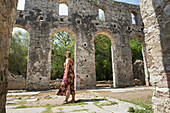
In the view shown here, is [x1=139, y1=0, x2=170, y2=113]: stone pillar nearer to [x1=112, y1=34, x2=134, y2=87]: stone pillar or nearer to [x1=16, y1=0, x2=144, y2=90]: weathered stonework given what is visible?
[x1=16, y1=0, x2=144, y2=90]: weathered stonework

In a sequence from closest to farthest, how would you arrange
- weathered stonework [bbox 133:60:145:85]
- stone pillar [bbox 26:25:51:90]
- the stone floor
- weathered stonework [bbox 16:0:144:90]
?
the stone floor, stone pillar [bbox 26:25:51:90], weathered stonework [bbox 16:0:144:90], weathered stonework [bbox 133:60:145:85]

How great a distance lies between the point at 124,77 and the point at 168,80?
858 cm

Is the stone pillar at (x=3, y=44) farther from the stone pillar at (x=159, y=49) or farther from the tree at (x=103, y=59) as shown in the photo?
the tree at (x=103, y=59)

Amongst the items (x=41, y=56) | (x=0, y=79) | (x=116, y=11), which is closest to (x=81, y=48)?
(x=41, y=56)

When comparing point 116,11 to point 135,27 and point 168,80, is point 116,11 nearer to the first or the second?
point 135,27

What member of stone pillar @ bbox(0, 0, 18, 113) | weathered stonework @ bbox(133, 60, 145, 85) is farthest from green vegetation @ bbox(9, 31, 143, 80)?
stone pillar @ bbox(0, 0, 18, 113)

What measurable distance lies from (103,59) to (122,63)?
6818mm

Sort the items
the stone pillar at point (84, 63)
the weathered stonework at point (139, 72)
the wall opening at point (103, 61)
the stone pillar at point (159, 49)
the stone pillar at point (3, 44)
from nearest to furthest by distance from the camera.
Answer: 1. the stone pillar at point (3, 44)
2. the stone pillar at point (159, 49)
3. the stone pillar at point (84, 63)
4. the weathered stonework at point (139, 72)
5. the wall opening at point (103, 61)

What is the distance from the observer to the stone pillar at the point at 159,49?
232 centimetres

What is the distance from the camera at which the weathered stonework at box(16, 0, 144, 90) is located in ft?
30.9

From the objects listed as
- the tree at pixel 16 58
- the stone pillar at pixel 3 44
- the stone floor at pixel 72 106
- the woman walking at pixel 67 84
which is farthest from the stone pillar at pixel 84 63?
the tree at pixel 16 58

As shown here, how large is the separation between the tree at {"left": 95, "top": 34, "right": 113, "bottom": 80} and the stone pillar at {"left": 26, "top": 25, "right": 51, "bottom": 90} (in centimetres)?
869

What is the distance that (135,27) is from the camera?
12.2m

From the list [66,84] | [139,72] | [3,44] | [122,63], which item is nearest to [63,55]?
[122,63]
